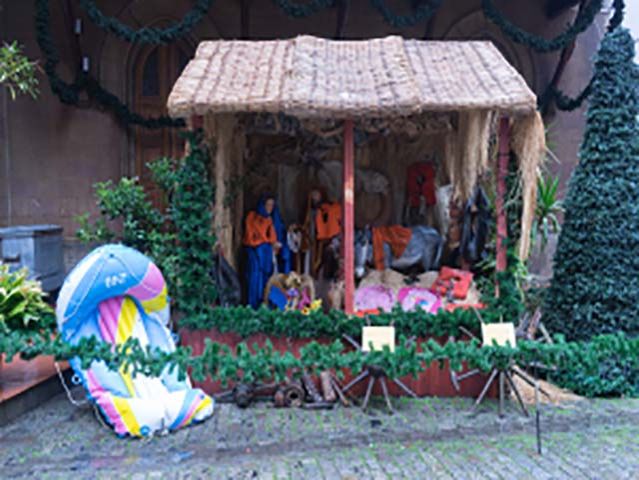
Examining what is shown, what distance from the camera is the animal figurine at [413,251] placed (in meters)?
7.00

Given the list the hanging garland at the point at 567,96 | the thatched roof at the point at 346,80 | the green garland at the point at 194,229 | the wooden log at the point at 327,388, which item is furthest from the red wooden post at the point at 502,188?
the hanging garland at the point at 567,96

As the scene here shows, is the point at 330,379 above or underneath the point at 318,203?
underneath

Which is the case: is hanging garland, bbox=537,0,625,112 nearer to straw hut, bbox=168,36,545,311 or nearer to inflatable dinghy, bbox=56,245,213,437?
straw hut, bbox=168,36,545,311

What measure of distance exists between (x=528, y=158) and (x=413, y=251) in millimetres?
2241

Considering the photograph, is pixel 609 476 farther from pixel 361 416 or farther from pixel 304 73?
pixel 304 73

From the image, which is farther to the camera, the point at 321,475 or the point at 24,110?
the point at 24,110

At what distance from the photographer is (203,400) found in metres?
4.87

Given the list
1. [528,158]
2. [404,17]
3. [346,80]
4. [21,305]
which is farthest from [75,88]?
[528,158]

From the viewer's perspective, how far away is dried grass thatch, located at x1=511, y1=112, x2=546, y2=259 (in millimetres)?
5125

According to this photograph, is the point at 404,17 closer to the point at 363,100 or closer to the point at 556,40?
the point at 556,40

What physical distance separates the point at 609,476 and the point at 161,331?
4.16m

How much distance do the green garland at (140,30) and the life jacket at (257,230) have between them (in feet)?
11.2

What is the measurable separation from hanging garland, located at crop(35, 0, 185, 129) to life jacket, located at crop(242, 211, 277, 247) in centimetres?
315

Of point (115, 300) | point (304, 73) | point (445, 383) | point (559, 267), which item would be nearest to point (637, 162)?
point (559, 267)
